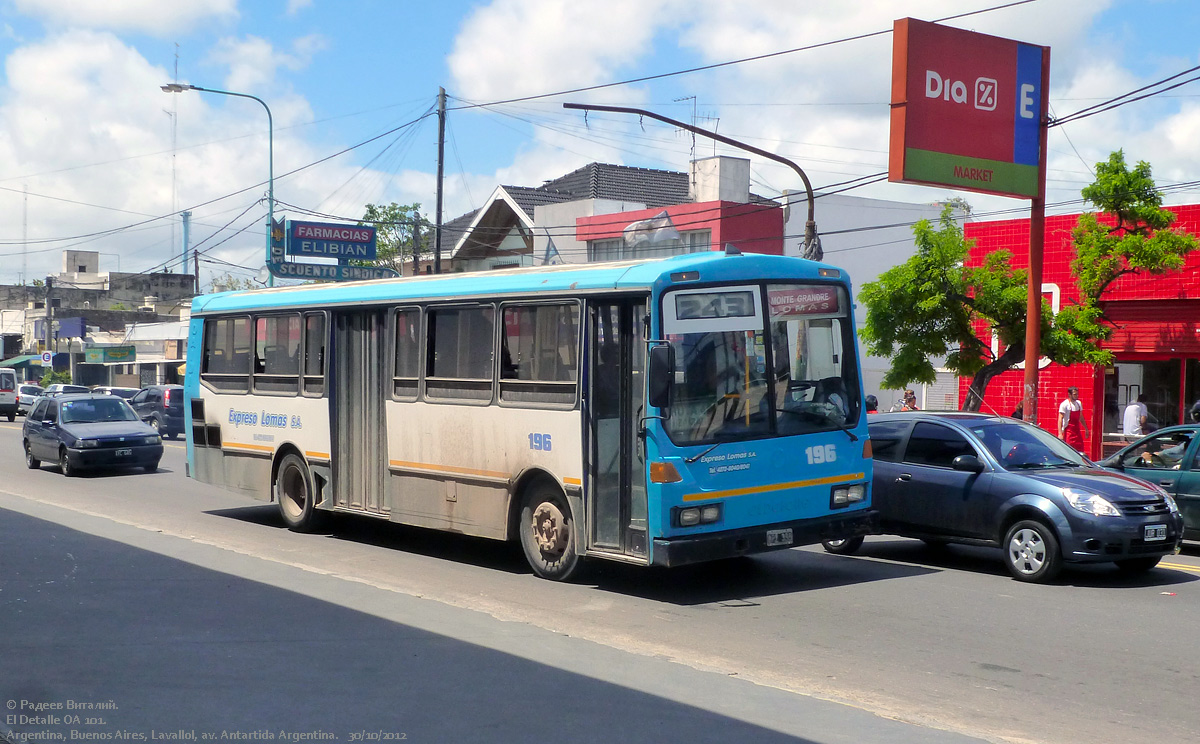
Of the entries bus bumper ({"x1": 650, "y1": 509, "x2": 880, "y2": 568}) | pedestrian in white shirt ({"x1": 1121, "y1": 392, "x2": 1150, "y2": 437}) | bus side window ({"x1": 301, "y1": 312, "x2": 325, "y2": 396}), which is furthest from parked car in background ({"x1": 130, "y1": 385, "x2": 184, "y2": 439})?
bus bumper ({"x1": 650, "y1": 509, "x2": 880, "y2": 568})

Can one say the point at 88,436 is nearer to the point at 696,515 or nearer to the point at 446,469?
the point at 446,469

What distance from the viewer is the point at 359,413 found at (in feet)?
43.0

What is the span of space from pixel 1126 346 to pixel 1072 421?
304 cm

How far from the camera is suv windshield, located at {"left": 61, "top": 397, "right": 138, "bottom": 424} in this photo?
2355cm

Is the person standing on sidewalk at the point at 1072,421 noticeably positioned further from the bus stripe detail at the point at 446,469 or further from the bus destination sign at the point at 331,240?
the bus destination sign at the point at 331,240

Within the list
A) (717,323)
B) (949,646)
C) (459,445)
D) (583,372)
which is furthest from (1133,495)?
(459,445)

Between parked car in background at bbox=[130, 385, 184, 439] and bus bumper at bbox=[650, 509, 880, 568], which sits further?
parked car in background at bbox=[130, 385, 184, 439]

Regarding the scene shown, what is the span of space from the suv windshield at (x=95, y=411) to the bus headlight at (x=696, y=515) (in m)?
17.6

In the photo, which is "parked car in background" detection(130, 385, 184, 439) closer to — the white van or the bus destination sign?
the bus destination sign

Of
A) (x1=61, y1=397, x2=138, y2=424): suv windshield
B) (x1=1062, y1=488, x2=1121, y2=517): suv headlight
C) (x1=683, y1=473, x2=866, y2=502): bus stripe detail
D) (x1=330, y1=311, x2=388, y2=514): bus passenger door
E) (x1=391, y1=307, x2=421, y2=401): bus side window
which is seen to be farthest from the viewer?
(x1=61, y1=397, x2=138, y2=424): suv windshield

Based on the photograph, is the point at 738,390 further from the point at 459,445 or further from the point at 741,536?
the point at 459,445

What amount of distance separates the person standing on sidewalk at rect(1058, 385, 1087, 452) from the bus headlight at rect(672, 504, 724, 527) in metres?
13.3

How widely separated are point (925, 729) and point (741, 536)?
148 inches

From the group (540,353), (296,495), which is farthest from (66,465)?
(540,353)
